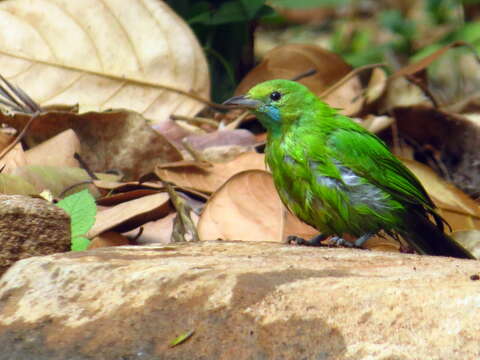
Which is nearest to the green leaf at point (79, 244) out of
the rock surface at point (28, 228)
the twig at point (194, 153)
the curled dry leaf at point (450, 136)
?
the rock surface at point (28, 228)

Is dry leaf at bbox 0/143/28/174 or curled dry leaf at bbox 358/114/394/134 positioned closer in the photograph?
dry leaf at bbox 0/143/28/174

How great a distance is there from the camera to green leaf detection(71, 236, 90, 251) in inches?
131

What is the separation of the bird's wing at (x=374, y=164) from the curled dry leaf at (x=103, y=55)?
144 centimetres

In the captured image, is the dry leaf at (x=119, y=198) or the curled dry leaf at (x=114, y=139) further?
the curled dry leaf at (x=114, y=139)

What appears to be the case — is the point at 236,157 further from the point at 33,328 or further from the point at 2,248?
the point at 33,328

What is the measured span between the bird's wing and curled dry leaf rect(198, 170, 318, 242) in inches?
13.7

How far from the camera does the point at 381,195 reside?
371 cm

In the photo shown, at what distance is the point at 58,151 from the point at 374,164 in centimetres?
137

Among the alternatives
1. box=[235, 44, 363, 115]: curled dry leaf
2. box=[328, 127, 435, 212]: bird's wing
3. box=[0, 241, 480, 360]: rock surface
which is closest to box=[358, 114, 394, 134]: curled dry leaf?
box=[235, 44, 363, 115]: curled dry leaf

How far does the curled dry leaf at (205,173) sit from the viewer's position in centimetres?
415

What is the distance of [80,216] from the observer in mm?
3350

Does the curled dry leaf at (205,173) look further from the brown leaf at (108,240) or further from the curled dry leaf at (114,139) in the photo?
the brown leaf at (108,240)

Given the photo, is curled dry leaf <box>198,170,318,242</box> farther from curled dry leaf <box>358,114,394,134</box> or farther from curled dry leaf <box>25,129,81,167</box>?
curled dry leaf <box>358,114,394,134</box>

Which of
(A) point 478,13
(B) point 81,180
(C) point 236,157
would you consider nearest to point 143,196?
(B) point 81,180
